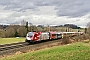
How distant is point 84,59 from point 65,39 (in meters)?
31.5

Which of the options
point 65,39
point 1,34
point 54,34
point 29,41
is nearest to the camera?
point 65,39

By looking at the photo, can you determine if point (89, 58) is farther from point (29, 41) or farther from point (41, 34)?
point (41, 34)

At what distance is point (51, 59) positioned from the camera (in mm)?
14539

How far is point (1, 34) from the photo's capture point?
351 ft

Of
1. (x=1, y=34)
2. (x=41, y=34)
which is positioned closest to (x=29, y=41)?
(x=41, y=34)

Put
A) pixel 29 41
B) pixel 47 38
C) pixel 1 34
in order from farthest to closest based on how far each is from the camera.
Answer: pixel 1 34, pixel 47 38, pixel 29 41

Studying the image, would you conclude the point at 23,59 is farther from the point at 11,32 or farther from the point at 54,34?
the point at 11,32

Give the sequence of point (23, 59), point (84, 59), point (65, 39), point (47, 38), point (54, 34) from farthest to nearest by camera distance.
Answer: point (54, 34) → point (47, 38) → point (65, 39) → point (23, 59) → point (84, 59)

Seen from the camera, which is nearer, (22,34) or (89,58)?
(89,58)

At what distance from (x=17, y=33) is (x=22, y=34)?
107 inches

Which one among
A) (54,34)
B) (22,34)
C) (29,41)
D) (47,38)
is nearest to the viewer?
(29,41)

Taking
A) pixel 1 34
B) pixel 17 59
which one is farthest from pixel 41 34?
pixel 1 34

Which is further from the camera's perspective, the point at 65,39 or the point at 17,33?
the point at 17,33

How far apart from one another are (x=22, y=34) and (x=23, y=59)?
99.4 metres
